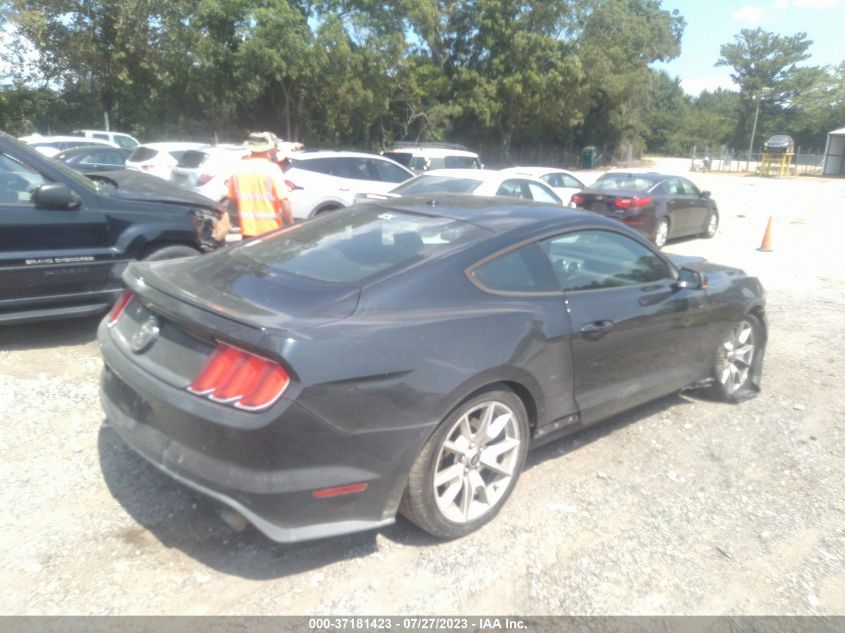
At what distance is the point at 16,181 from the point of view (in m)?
5.52

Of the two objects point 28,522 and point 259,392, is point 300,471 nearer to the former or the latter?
point 259,392

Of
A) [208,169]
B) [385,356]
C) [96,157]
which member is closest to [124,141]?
[96,157]

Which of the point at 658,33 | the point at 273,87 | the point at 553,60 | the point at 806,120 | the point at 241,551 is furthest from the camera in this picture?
the point at 806,120

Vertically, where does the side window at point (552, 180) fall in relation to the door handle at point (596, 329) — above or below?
above

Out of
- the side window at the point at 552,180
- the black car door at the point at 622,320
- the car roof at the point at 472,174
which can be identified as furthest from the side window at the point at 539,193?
the black car door at the point at 622,320

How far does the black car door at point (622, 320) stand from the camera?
3.96 metres

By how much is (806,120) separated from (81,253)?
7279cm

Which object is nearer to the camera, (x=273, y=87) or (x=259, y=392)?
(x=259, y=392)

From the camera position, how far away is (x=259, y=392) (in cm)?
280

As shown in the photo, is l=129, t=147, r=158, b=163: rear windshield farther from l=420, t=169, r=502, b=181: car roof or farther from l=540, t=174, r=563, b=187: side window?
l=540, t=174, r=563, b=187: side window

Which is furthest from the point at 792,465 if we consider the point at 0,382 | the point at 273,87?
the point at 273,87

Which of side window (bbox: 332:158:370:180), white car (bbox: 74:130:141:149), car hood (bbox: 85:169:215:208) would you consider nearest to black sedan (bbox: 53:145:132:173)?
side window (bbox: 332:158:370:180)

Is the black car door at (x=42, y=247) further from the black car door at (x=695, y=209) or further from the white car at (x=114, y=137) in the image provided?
the white car at (x=114, y=137)

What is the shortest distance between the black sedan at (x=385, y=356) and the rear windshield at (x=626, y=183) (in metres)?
9.43
